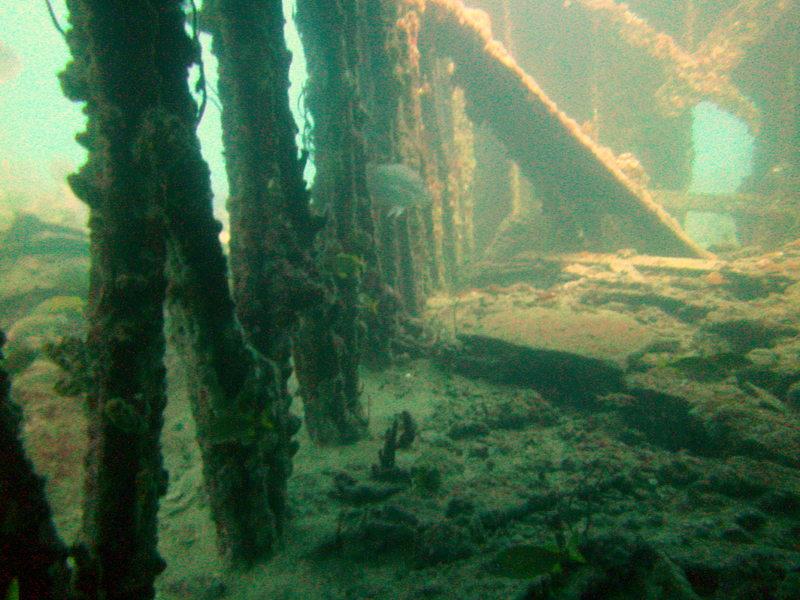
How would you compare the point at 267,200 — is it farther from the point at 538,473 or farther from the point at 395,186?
the point at 538,473

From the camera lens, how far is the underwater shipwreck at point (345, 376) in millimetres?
→ 2568

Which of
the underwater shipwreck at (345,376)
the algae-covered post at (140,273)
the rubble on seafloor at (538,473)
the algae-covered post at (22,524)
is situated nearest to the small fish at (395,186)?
the underwater shipwreck at (345,376)

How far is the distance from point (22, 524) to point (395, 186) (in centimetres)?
555

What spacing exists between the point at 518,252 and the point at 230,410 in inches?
482

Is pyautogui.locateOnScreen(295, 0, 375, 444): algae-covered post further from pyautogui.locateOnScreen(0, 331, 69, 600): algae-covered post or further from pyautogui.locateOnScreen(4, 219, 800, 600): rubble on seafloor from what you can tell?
pyautogui.locateOnScreen(0, 331, 69, 600): algae-covered post

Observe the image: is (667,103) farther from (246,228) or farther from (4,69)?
(4,69)

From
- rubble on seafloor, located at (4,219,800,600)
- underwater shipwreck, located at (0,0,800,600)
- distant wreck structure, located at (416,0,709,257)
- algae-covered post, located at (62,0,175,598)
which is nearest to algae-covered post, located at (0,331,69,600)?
underwater shipwreck, located at (0,0,800,600)

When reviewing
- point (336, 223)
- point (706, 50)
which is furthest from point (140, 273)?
point (706, 50)

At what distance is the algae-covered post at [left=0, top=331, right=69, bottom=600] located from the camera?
1.90 metres

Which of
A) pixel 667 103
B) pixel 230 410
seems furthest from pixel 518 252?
pixel 230 410

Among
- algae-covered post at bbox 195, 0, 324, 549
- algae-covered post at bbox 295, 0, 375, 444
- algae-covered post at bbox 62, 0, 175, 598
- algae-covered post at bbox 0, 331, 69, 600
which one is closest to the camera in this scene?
algae-covered post at bbox 0, 331, 69, 600

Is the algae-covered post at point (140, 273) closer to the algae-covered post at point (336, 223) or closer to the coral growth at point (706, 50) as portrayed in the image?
the algae-covered post at point (336, 223)

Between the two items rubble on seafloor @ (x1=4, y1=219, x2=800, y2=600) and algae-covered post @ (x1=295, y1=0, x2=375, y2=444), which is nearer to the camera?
rubble on seafloor @ (x1=4, y1=219, x2=800, y2=600)

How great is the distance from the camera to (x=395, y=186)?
6.68 meters
